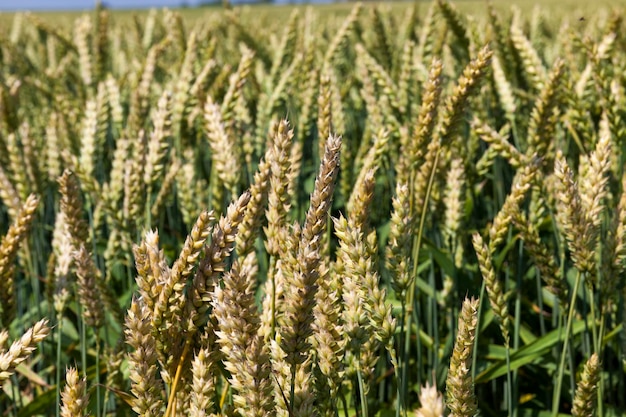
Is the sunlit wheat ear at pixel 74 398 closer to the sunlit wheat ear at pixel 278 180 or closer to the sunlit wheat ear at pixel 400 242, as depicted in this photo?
the sunlit wheat ear at pixel 278 180

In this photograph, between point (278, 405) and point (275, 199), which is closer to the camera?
point (278, 405)

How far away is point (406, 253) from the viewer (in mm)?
1150

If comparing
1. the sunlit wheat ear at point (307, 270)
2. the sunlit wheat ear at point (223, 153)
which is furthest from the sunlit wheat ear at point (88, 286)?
the sunlit wheat ear at point (307, 270)

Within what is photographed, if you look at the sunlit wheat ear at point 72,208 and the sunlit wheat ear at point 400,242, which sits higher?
the sunlit wheat ear at point 72,208

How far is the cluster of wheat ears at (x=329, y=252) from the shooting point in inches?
35.7

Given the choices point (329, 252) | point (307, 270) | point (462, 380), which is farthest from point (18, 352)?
point (329, 252)

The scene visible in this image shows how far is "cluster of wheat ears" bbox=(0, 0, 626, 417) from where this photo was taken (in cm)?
91

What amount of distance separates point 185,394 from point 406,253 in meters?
0.41

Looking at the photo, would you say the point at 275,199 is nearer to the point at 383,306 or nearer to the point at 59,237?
the point at 383,306

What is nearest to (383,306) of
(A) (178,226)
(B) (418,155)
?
(B) (418,155)

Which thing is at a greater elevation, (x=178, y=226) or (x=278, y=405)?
(x=178, y=226)

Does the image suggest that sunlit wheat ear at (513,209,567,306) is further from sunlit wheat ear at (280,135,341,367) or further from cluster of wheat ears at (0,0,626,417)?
sunlit wheat ear at (280,135,341,367)

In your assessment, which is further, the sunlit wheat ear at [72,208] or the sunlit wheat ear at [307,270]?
the sunlit wheat ear at [72,208]

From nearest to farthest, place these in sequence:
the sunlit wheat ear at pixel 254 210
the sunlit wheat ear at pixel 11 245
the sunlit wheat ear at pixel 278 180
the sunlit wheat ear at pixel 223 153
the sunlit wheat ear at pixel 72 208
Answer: the sunlit wheat ear at pixel 278 180, the sunlit wheat ear at pixel 254 210, the sunlit wheat ear at pixel 11 245, the sunlit wheat ear at pixel 72 208, the sunlit wheat ear at pixel 223 153
